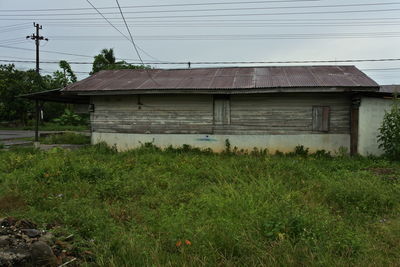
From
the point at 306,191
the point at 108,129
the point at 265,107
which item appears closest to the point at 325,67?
the point at 265,107

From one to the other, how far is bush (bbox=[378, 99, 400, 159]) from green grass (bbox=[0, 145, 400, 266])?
0.95 m

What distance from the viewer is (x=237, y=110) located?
10.7m

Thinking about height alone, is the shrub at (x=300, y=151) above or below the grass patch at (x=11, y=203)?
above

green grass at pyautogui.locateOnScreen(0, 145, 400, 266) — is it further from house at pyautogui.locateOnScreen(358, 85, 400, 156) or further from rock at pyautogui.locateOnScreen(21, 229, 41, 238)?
house at pyautogui.locateOnScreen(358, 85, 400, 156)

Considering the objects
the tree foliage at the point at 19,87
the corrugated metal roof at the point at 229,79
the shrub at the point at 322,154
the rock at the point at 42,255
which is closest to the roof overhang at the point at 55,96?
the corrugated metal roof at the point at 229,79

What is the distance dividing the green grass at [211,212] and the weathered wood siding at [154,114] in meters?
3.23

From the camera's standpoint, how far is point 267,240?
3.29 meters

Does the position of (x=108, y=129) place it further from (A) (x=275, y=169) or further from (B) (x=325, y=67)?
(B) (x=325, y=67)

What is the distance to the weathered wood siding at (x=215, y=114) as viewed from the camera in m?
10.3

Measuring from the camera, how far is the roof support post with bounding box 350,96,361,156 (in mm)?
9573

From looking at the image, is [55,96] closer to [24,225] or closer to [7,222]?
[7,222]

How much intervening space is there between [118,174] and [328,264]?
17.2ft

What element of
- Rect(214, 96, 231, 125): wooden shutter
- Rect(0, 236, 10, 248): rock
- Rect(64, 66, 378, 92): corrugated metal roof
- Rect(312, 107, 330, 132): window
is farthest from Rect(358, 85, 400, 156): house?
Rect(0, 236, 10, 248): rock

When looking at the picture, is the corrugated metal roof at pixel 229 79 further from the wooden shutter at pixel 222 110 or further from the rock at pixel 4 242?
the rock at pixel 4 242
